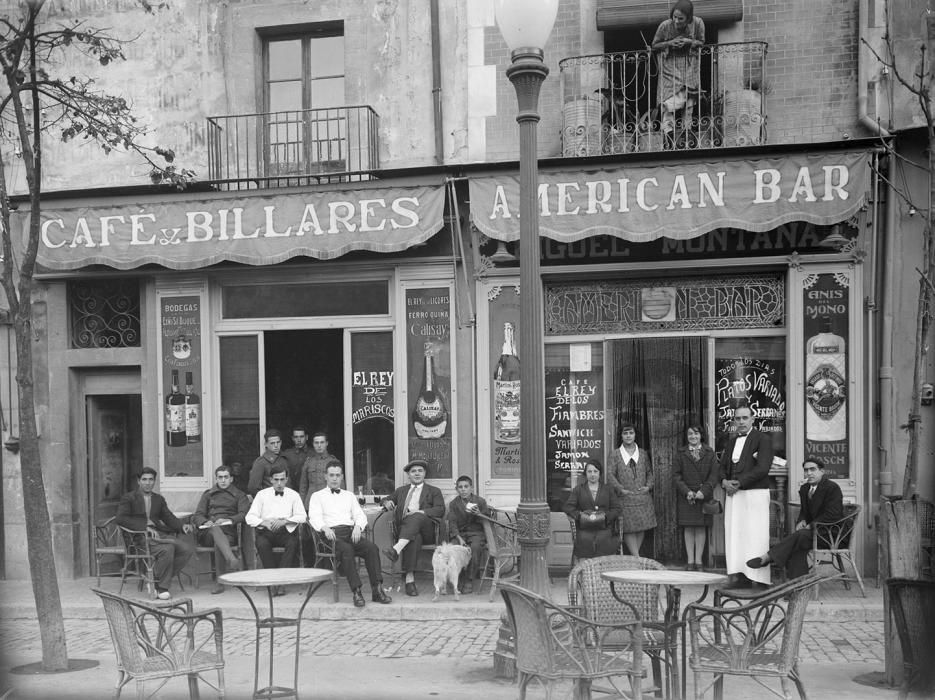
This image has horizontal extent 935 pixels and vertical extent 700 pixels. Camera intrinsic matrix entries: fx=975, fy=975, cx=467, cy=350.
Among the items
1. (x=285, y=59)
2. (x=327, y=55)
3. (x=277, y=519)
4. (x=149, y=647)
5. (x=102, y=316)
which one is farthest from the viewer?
(x=102, y=316)

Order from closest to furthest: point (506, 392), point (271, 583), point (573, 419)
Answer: point (271, 583) < point (506, 392) < point (573, 419)

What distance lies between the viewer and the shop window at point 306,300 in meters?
12.0

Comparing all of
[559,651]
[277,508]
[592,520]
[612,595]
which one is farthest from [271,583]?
[592,520]

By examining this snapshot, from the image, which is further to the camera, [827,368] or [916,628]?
[827,368]

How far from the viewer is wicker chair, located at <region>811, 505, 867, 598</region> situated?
32.2ft

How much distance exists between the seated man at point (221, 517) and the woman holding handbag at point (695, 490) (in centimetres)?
498

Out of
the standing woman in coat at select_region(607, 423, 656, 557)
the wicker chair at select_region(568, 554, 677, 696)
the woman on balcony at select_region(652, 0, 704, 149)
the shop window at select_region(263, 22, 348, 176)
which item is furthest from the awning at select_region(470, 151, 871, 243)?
the wicker chair at select_region(568, 554, 677, 696)

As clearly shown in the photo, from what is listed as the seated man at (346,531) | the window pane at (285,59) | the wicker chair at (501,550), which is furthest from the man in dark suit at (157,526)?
the window pane at (285,59)

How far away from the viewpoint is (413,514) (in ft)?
35.1

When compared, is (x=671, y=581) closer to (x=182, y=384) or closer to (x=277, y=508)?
(x=277, y=508)

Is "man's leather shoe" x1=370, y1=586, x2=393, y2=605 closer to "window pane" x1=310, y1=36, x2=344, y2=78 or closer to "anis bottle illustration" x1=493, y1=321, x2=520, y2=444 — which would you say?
"anis bottle illustration" x1=493, y1=321, x2=520, y2=444

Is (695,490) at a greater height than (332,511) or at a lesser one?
greater

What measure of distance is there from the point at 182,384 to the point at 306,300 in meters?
1.91

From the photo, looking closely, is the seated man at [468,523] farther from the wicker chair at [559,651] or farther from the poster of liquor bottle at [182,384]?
the wicker chair at [559,651]
